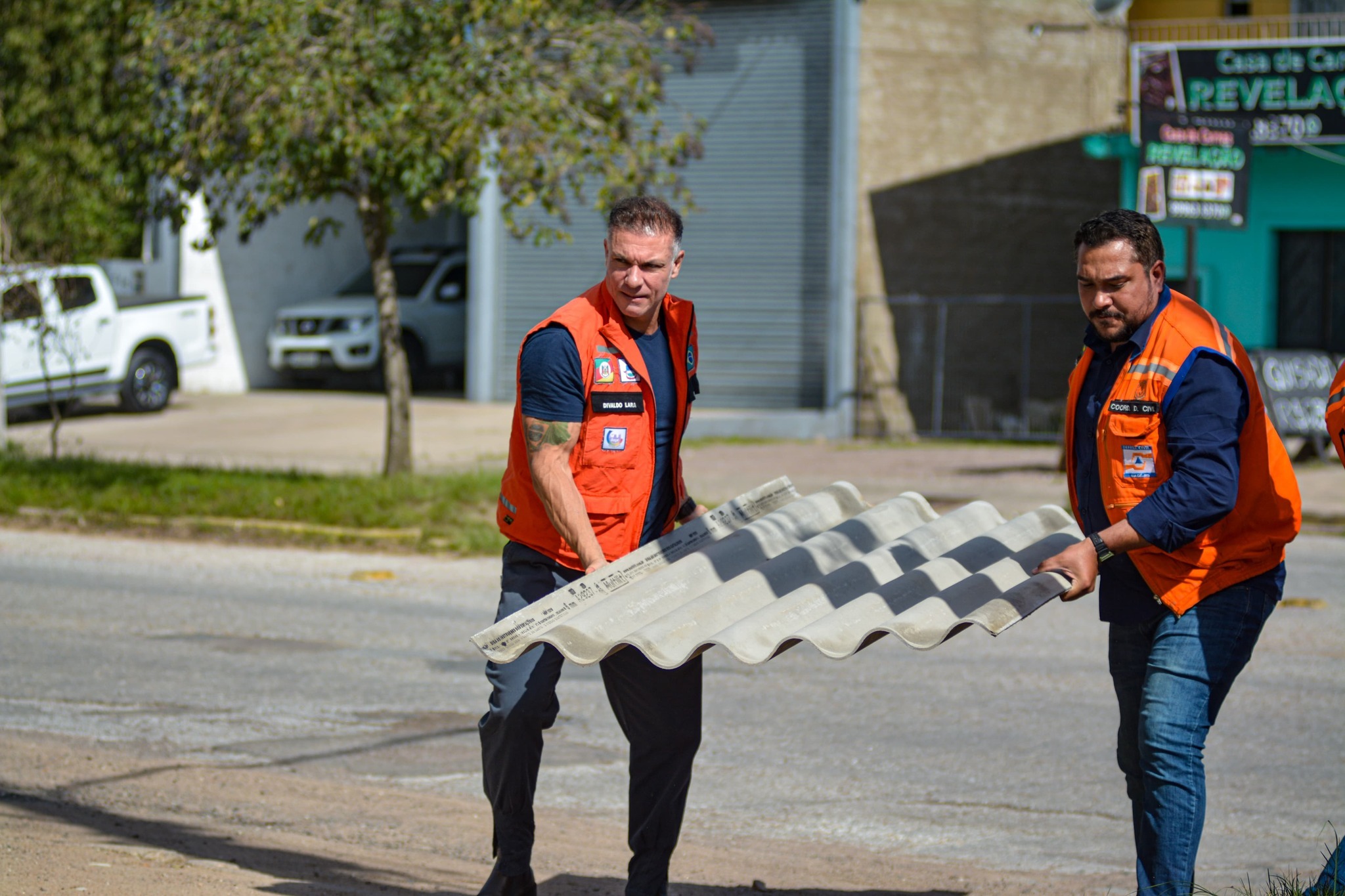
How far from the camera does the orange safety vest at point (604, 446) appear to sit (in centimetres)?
→ 429

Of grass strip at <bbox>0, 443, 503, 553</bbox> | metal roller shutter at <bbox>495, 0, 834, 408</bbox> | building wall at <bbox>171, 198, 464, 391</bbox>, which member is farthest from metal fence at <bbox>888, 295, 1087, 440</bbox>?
grass strip at <bbox>0, 443, 503, 553</bbox>

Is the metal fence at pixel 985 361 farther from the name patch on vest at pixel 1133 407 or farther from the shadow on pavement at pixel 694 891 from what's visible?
the name patch on vest at pixel 1133 407

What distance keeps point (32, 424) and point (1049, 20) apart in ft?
53.8

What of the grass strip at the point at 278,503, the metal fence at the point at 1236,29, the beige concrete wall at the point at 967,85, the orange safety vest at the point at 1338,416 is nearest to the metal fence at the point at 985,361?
the beige concrete wall at the point at 967,85

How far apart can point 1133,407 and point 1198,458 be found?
216 millimetres

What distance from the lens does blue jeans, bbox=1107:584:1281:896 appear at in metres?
3.88

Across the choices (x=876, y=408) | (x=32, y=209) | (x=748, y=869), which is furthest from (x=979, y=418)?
(x=748, y=869)

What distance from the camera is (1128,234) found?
157 inches

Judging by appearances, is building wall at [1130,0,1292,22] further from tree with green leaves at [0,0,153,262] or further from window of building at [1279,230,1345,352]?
tree with green leaves at [0,0,153,262]

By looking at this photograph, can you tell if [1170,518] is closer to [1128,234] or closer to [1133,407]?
[1133,407]

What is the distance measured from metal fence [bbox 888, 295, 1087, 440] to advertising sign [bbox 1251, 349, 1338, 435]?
4.84m

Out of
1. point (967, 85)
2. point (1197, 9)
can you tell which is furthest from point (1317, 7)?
point (967, 85)

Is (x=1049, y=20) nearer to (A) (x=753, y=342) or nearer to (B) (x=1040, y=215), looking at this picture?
(B) (x=1040, y=215)

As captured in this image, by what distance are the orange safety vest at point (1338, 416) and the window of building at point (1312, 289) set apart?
19456 mm
